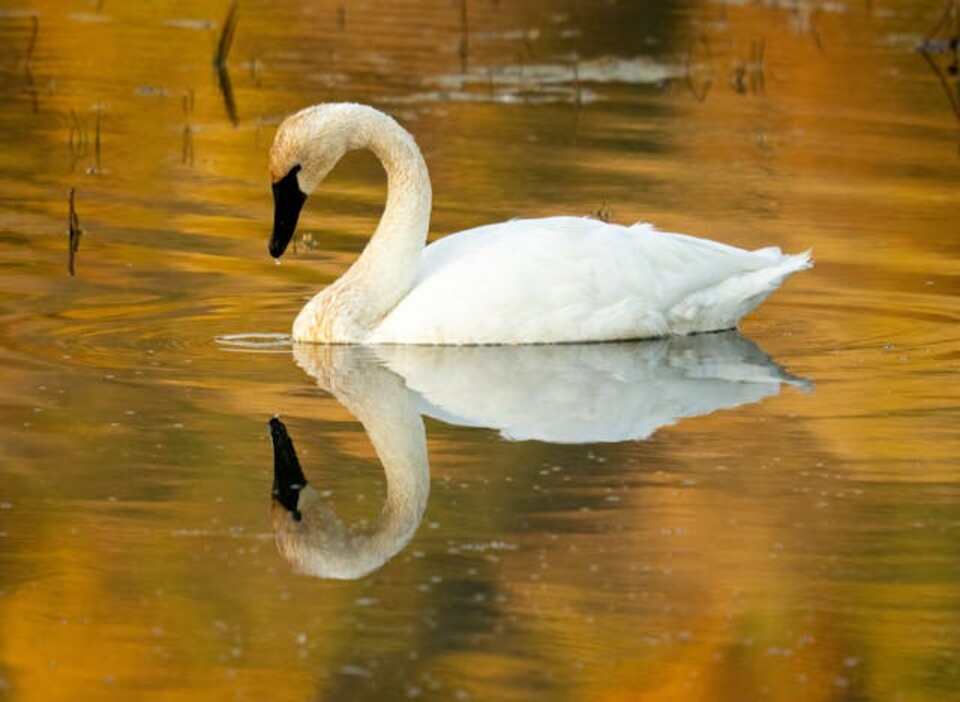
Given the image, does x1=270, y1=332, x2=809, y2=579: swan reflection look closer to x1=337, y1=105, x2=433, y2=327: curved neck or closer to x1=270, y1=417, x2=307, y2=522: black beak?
x1=270, y1=417, x2=307, y2=522: black beak

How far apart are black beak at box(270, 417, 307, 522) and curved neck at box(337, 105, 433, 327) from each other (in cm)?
185

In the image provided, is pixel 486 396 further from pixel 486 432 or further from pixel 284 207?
pixel 284 207

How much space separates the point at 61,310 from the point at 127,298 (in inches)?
16.2

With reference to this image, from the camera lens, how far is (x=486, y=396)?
10258 mm

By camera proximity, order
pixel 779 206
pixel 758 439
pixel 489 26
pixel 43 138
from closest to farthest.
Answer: pixel 758 439, pixel 779 206, pixel 43 138, pixel 489 26

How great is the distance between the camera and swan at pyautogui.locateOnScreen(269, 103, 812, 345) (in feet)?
36.9

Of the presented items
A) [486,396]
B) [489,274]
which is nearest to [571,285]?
[489,274]

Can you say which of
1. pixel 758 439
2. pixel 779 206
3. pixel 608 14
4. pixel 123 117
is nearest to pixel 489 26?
pixel 608 14

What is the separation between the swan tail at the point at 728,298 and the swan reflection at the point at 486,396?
0.25 feet

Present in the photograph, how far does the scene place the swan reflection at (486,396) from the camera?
816 centimetres

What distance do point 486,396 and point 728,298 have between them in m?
1.94

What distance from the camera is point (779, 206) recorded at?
15641 millimetres

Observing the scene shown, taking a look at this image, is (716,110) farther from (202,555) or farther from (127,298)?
(202,555)

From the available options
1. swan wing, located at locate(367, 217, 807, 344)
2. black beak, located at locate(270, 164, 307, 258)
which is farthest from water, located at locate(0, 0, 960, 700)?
black beak, located at locate(270, 164, 307, 258)
